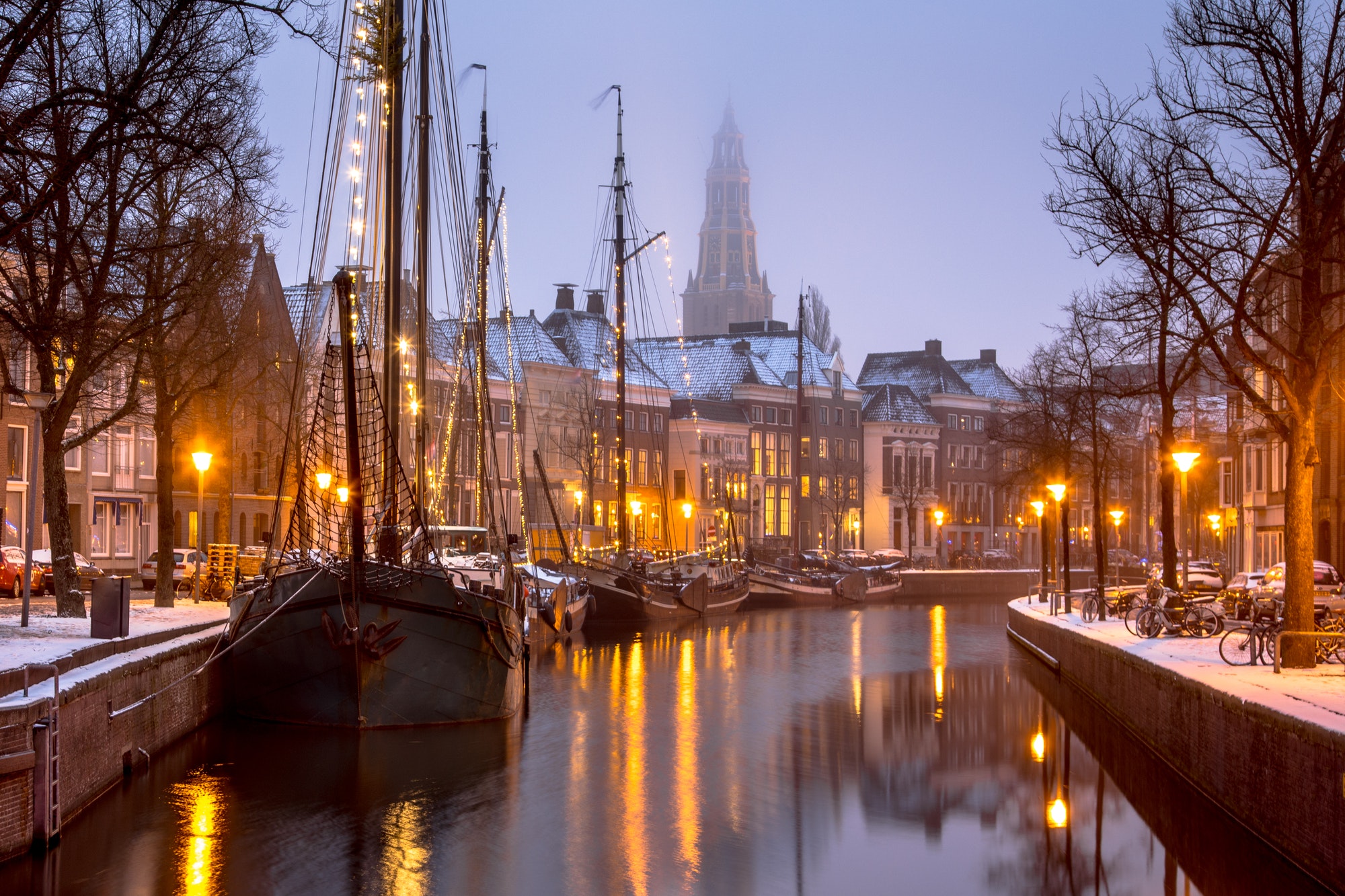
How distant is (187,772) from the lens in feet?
71.1

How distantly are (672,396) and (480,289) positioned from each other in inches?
2430

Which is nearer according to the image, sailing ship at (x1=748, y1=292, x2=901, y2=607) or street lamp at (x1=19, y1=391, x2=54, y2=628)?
street lamp at (x1=19, y1=391, x2=54, y2=628)

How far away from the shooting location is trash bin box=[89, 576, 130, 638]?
21922 millimetres

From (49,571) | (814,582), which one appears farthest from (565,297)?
(49,571)

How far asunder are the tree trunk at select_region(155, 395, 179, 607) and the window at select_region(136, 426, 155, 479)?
1168 inches

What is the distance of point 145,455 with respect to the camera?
64.1 meters

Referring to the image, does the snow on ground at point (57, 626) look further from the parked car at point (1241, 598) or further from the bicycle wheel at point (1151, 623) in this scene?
the parked car at point (1241, 598)

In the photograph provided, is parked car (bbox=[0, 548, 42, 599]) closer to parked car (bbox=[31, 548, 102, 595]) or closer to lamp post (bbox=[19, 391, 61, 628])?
parked car (bbox=[31, 548, 102, 595])

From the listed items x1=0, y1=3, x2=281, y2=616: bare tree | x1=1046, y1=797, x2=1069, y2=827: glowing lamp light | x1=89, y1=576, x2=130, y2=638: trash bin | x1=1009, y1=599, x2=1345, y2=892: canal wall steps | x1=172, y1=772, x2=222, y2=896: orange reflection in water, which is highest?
x1=0, y1=3, x2=281, y2=616: bare tree

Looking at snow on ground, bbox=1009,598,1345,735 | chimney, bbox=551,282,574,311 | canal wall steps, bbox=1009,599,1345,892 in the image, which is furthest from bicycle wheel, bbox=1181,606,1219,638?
chimney, bbox=551,282,574,311

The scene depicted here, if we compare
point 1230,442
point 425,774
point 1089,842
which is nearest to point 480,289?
point 425,774

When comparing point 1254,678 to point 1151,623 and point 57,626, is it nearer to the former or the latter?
point 1151,623

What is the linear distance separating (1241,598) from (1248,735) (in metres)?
19.6

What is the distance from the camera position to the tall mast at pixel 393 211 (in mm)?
29219
